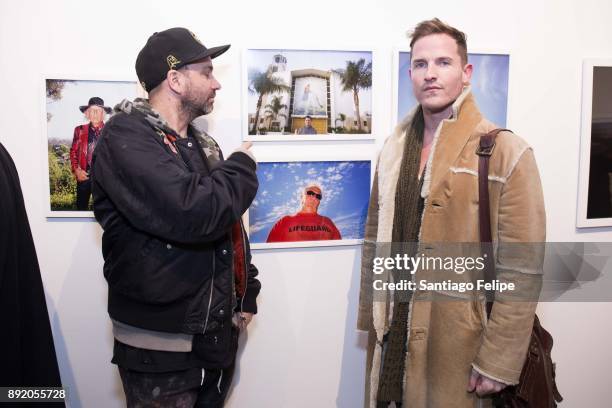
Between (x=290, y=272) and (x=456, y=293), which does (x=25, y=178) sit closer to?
(x=290, y=272)

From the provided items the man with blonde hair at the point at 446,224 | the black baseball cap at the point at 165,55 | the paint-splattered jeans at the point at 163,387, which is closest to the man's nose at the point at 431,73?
the man with blonde hair at the point at 446,224

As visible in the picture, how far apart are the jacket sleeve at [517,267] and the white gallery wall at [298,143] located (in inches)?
29.7

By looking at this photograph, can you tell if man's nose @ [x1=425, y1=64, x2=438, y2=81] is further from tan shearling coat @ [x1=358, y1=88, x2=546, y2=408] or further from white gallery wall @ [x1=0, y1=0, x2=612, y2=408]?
white gallery wall @ [x1=0, y1=0, x2=612, y2=408]

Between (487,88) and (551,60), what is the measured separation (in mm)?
349

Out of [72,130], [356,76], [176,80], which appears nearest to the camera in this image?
[176,80]

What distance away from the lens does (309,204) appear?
194 centimetres

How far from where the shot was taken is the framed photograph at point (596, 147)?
206 centimetres

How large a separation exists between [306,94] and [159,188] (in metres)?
0.87

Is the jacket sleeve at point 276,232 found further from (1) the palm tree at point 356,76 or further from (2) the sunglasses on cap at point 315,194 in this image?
(1) the palm tree at point 356,76

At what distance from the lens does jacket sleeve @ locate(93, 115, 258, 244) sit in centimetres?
123

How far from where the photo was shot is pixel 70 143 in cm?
177

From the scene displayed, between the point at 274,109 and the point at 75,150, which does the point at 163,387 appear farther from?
the point at 274,109

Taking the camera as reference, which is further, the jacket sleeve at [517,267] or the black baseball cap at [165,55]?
the black baseball cap at [165,55]

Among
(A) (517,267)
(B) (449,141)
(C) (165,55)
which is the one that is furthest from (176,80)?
(A) (517,267)
